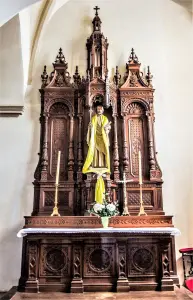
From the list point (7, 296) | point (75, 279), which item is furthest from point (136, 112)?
point (7, 296)

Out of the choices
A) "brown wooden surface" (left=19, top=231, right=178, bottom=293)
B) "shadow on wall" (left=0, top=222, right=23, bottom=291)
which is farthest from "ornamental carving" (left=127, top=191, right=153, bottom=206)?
"shadow on wall" (left=0, top=222, right=23, bottom=291)

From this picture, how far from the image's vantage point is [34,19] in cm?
641

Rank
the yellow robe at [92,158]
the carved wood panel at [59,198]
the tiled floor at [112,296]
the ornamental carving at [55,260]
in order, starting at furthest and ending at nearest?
the carved wood panel at [59,198] → the yellow robe at [92,158] → the ornamental carving at [55,260] → the tiled floor at [112,296]

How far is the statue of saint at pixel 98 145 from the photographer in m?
5.50

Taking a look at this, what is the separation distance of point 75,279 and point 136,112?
3282mm

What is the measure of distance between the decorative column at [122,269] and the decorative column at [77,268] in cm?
55

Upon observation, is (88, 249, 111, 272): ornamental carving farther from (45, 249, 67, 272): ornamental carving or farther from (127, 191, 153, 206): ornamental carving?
(127, 191, 153, 206): ornamental carving

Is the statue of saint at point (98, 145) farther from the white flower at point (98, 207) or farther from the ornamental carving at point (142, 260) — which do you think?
the ornamental carving at point (142, 260)

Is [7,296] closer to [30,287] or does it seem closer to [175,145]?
[30,287]

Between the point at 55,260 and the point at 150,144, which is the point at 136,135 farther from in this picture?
the point at 55,260

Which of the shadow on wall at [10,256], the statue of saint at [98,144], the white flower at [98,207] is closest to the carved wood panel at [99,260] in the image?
the white flower at [98,207]

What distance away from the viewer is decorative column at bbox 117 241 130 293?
4434mm

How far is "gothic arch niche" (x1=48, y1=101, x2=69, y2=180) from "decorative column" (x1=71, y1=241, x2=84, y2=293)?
5.03 ft

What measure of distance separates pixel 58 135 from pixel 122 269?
2.75 meters
